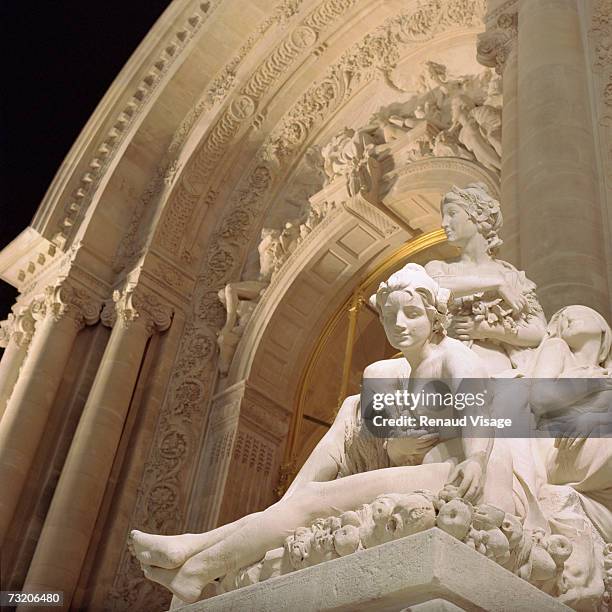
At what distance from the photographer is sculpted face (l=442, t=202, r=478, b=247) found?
10.8 ft

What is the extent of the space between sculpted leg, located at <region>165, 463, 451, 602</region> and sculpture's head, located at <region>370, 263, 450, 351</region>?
384 mm

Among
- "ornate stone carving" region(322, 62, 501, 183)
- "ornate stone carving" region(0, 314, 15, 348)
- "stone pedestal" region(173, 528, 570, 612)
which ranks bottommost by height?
"stone pedestal" region(173, 528, 570, 612)

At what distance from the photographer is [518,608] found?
183 centimetres

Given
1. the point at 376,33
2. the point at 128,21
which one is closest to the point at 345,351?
the point at 376,33

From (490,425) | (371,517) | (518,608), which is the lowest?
(518,608)

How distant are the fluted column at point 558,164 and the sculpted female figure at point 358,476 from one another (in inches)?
63.7

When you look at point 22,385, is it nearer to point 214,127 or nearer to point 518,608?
point 214,127

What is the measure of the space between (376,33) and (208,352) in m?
3.95

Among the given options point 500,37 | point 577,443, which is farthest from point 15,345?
point 577,443

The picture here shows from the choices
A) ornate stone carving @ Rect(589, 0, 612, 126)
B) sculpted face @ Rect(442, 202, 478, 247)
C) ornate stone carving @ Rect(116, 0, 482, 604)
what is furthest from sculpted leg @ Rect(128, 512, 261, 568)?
ornate stone carving @ Rect(116, 0, 482, 604)

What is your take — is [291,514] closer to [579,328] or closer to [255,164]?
[579,328]

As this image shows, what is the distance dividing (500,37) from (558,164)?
4.91ft

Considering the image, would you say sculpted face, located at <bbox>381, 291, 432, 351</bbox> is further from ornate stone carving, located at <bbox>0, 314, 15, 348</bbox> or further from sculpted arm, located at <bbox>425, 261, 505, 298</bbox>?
ornate stone carving, located at <bbox>0, 314, 15, 348</bbox>
